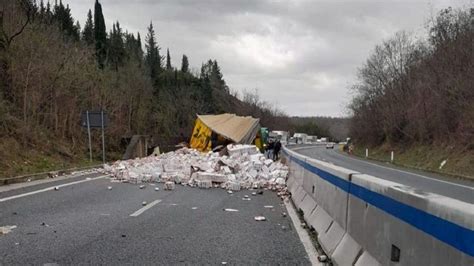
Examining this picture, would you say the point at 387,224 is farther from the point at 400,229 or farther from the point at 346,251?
the point at 346,251

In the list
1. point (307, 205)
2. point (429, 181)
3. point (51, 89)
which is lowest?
point (429, 181)

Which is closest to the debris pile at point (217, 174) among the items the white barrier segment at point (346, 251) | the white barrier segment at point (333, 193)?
the white barrier segment at point (333, 193)

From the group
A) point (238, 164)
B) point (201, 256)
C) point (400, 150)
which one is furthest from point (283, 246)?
point (400, 150)

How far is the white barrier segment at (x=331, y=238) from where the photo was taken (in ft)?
19.1

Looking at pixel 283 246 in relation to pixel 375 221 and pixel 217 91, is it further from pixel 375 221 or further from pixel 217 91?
pixel 217 91

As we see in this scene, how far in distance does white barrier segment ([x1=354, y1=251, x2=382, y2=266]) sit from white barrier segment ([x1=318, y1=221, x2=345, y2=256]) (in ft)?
3.34

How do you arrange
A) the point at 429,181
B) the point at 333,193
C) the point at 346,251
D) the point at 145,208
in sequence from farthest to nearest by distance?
the point at 429,181
the point at 145,208
the point at 333,193
the point at 346,251

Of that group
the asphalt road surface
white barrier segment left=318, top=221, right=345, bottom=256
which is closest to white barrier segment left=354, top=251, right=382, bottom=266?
white barrier segment left=318, top=221, right=345, bottom=256

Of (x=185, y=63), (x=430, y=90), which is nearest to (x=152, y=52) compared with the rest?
(x=185, y=63)

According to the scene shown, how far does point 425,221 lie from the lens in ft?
10.7

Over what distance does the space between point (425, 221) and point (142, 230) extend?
5485 mm

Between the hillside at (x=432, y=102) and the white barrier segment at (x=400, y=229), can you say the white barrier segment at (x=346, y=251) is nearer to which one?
the white barrier segment at (x=400, y=229)

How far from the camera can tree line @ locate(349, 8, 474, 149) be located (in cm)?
3481

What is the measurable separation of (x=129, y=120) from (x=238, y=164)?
26.9m
